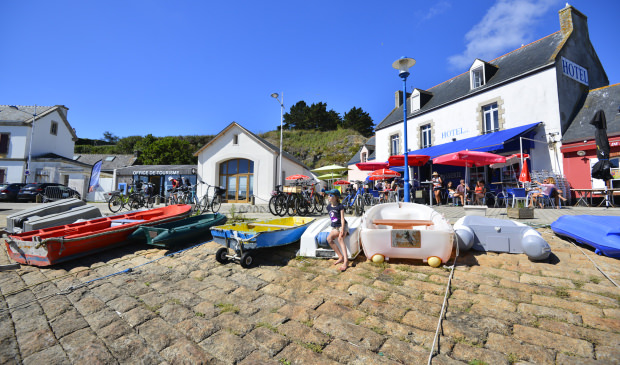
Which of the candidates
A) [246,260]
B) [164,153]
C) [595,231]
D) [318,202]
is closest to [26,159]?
[164,153]

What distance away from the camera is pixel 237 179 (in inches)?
814

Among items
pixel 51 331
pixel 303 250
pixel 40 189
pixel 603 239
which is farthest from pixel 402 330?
pixel 40 189

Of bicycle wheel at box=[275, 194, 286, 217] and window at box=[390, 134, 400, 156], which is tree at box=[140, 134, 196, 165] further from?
bicycle wheel at box=[275, 194, 286, 217]

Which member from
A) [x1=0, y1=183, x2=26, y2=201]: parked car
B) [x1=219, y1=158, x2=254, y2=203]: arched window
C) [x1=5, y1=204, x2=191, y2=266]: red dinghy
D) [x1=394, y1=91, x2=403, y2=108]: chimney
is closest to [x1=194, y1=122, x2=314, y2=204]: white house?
[x1=219, y1=158, x2=254, y2=203]: arched window

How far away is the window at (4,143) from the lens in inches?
1024

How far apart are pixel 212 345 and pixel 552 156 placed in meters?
15.3

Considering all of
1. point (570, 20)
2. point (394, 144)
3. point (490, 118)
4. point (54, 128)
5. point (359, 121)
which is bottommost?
point (394, 144)

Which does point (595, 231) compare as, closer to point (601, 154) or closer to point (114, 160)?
point (601, 154)

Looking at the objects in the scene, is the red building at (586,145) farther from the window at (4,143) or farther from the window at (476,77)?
A: the window at (4,143)

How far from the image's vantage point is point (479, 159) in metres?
10.1

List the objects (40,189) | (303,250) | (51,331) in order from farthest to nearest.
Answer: (40,189) → (303,250) → (51,331)

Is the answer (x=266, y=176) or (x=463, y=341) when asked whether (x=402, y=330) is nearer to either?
(x=463, y=341)

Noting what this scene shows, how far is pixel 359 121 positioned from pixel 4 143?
158ft

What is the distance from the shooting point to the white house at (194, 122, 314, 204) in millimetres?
19500
